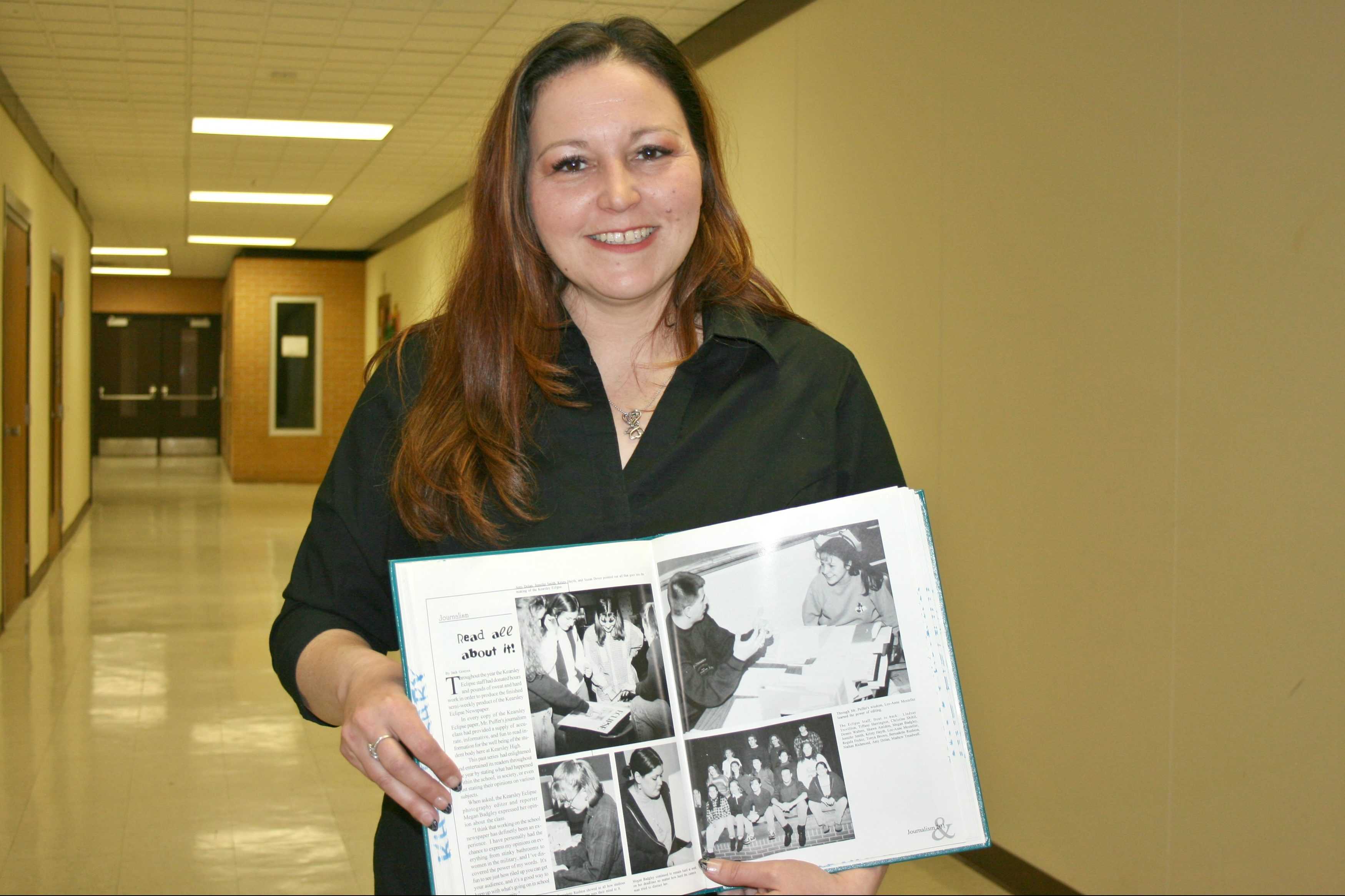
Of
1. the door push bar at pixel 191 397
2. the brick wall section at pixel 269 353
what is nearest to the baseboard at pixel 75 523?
the brick wall section at pixel 269 353

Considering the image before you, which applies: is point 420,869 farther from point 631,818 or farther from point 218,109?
point 218,109

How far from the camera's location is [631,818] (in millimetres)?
1023

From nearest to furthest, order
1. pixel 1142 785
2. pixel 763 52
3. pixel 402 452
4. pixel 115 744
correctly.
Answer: pixel 402 452 < pixel 1142 785 < pixel 115 744 < pixel 763 52

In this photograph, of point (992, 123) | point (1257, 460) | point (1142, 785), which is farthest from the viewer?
point (992, 123)

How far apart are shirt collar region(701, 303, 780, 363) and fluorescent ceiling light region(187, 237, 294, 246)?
48.9ft

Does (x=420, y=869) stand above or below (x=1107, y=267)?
below

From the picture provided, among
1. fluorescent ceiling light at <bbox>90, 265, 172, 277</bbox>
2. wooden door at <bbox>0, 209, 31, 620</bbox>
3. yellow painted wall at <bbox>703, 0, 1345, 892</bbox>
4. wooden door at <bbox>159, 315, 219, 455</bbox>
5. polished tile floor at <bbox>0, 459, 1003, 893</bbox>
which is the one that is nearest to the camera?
yellow painted wall at <bbox>703, 0, 1345, 892</bbox>

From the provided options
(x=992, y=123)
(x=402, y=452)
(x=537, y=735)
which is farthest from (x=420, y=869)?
(x=992, y=123)

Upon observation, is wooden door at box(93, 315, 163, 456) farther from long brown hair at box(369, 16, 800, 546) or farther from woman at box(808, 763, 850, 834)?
woman at box(808, 763, 850, 834)

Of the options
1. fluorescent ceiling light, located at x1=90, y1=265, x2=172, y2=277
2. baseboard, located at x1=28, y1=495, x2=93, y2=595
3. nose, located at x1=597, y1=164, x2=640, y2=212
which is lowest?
baseboard, located at x1=28, y1=495, x2=93, y2=595

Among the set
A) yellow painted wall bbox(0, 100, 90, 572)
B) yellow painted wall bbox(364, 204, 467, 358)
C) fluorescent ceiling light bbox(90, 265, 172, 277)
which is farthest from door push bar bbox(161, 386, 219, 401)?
yellow painted wall bbox(0, 100, 90, 572)

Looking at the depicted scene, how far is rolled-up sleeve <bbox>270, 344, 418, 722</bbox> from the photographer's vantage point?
121 cm

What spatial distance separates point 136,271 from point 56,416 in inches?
480

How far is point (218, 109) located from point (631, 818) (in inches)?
300
